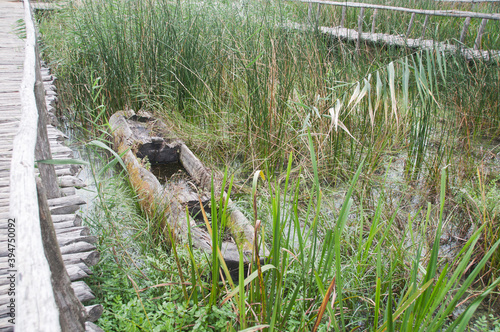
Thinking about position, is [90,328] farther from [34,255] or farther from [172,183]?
[172,183]

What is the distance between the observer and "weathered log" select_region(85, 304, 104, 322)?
4.89 ft

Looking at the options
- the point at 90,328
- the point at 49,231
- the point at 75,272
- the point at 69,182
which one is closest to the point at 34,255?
the point at 49,231

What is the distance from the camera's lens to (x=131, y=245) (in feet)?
7.11

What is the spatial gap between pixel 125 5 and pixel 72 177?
8.00ft

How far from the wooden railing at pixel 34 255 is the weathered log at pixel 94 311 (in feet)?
0.98

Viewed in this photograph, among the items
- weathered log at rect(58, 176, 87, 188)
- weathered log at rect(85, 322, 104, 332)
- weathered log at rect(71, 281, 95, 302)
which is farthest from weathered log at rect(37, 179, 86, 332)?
weathered log at rect(58, 176, 87, 188)

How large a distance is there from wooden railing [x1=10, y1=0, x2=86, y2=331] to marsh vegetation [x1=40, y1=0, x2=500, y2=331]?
465 millimetres

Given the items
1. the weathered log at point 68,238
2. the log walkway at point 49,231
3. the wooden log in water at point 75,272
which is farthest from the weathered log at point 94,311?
the weathered log at point 68,238

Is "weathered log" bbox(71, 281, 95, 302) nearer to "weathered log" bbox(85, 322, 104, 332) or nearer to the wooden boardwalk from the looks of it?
"weathered log" bbox(85, 322, 104, 332)

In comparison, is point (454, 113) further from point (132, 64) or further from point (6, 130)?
point (6, 130)

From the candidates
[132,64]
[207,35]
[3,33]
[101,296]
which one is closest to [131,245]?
[101,296]

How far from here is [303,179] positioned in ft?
8.54

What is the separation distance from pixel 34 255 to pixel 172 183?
72.8 inches

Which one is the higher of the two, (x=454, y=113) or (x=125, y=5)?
(x=125, y=5)
